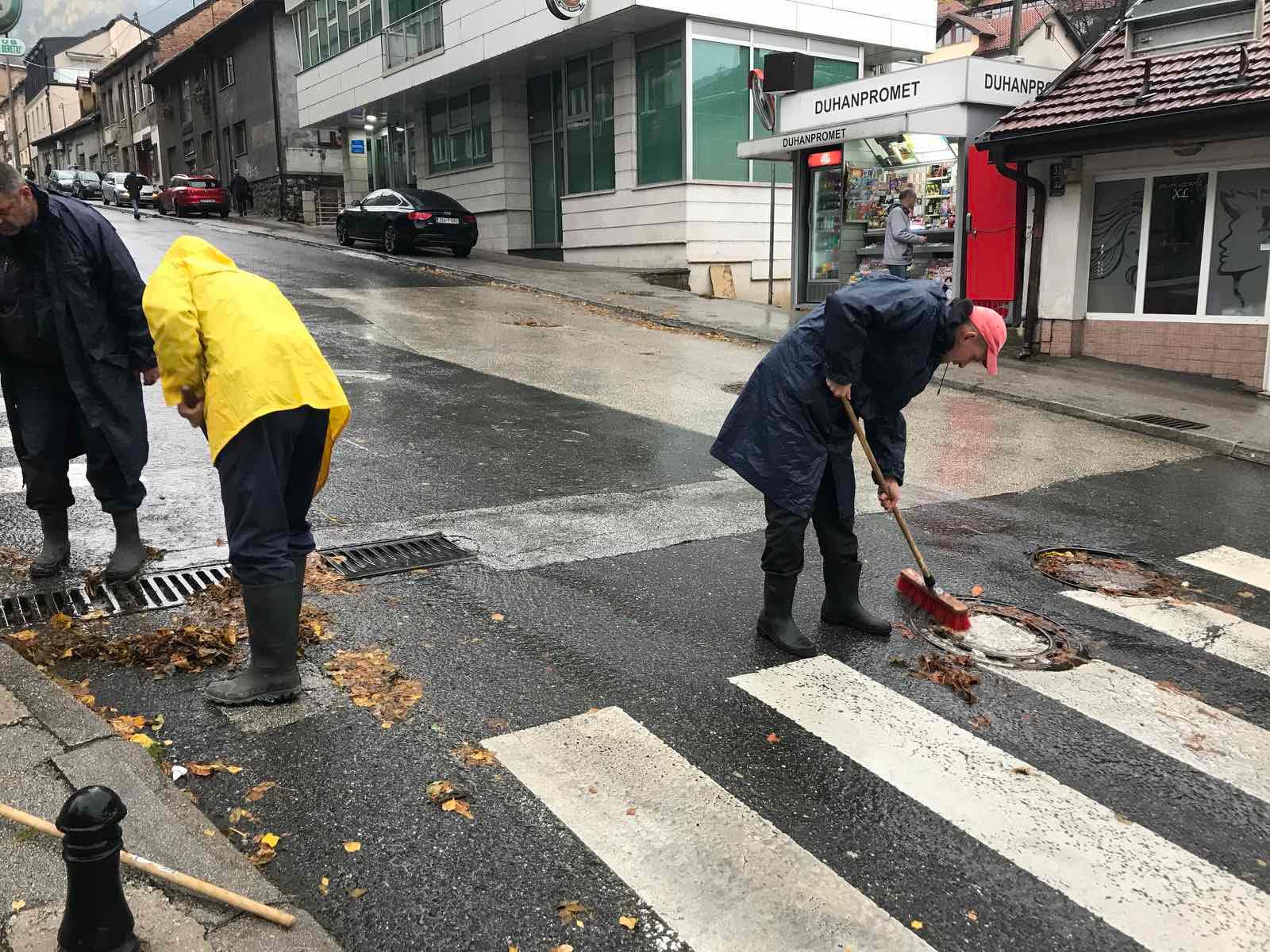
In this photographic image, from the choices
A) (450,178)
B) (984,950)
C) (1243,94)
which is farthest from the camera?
(450,178)

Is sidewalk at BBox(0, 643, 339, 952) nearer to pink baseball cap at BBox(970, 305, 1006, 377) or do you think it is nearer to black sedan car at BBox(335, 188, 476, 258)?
pink baseball cap at BBox(970, 305, 1006, 377)

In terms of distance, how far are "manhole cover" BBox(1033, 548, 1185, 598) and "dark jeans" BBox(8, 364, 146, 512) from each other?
16.2 ft

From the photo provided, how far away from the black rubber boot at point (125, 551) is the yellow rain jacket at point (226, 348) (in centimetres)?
173

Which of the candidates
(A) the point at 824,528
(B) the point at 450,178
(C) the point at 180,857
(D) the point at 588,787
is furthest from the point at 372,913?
(B) the point at 450,178

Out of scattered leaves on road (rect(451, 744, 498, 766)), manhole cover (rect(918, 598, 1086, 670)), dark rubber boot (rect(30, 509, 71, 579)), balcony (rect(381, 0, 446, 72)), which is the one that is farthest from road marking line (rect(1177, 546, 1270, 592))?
balcony (rect(381, 0, 446, 72))

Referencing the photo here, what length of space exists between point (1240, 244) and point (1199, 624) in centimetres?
912

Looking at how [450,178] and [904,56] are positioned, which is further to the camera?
[450,178]

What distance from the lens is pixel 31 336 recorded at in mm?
4906

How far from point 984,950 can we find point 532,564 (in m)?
3.24

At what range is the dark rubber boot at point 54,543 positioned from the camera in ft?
17.0

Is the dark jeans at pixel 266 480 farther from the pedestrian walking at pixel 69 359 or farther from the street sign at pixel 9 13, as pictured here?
the street sign at pixel 9 13

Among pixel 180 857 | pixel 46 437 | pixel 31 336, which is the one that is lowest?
pixel 180 857

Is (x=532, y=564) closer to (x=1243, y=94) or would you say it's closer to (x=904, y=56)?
(x=1243, y=94)

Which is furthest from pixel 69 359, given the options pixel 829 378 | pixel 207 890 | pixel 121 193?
pixel 121 193
